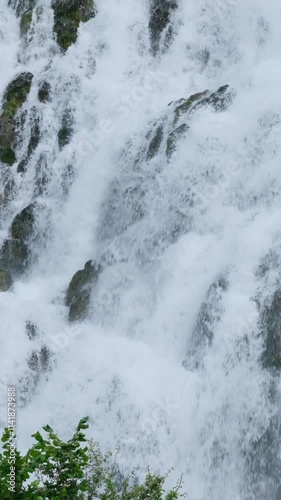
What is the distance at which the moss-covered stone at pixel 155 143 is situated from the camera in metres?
22.3

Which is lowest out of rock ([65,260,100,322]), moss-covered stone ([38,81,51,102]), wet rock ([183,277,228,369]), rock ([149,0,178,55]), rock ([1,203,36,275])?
wet rock ([183,277,228,369])

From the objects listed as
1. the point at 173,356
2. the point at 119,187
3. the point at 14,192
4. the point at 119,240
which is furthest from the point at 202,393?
the point at 14,192

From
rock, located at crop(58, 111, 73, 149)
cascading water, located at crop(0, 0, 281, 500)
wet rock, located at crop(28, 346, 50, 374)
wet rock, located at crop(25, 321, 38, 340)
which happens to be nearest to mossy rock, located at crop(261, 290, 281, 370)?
cascading water, located at crop(0, 0, 281, 500)

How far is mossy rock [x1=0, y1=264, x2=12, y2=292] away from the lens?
814 inches

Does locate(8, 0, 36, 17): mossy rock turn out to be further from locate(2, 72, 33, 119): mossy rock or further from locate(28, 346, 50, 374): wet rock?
locate(28, 346, 50, 374): wet rock

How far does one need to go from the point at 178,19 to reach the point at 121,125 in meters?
5.52

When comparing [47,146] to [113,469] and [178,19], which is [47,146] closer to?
[178,19]

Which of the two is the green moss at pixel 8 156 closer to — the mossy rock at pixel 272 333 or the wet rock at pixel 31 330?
the wet rock at pixel 31 330

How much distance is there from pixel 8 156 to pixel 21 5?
7.24 meters

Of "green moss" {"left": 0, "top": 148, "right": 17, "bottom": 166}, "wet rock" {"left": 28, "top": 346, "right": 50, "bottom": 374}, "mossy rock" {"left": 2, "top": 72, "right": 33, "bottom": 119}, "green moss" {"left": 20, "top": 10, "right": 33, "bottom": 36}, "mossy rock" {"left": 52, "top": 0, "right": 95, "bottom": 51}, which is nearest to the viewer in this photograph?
"wet rock" {"left": 28, "top": 346, "right": 50, "bottom": 374}

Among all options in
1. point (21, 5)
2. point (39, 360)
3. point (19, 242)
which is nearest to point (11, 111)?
point (19, 242)

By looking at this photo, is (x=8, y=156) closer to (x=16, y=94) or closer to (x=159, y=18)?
(x=16, y=94)

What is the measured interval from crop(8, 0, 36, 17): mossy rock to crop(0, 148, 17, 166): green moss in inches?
258

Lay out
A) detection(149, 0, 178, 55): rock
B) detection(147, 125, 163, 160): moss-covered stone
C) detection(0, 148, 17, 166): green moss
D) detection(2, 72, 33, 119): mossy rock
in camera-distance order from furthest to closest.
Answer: detection(149, 0, 178, 55): rock, detection(2, 72, 33, 119): mossy rock, detection(0, 148, 17, 166): green moss, detection(147, 125, 163, 160): moss-covered stone
